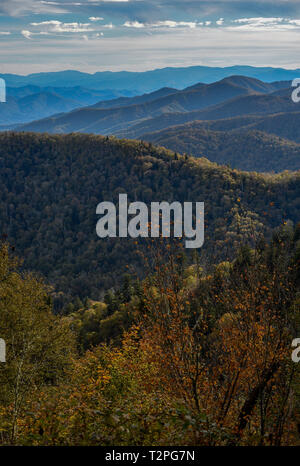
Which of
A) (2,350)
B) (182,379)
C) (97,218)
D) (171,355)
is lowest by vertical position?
(2,350)

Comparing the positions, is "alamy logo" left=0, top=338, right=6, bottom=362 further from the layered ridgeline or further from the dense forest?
the layered ridgeline

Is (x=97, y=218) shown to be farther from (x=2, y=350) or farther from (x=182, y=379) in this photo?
(x=182, y=379)

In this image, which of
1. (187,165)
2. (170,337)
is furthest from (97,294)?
(170,337)

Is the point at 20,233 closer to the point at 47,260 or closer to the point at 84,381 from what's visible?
the point at 47,260

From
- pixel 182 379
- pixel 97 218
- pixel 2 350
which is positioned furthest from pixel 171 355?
pixel 97 218

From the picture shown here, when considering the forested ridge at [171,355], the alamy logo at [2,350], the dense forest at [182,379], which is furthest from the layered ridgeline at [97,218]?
the dense forest at [182,379]

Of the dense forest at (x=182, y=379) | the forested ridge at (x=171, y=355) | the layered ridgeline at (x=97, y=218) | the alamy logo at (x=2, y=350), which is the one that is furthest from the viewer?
the layered ridgeline at (x=97, y=218)

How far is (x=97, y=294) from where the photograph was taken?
462 ft

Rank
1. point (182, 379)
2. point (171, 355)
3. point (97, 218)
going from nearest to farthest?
point (182, 379)
point (171, 355)
point (97, 218)

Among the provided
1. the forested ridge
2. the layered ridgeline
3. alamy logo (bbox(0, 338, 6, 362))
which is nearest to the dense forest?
the forested ridge

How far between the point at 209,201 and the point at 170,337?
162428 mm

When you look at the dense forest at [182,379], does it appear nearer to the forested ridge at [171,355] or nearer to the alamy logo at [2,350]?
the forested ridge at [171,355]

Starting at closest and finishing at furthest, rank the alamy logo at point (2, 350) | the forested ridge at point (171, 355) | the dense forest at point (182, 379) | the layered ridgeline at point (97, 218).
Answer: the dense forest at point (182, 379) < the forested ridge at point (171, 355) < the alamy logo at point (2, 350) < the layered ridgeline at point (97, 218)

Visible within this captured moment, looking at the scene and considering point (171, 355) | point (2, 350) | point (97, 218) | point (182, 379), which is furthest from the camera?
point (97, 218)
